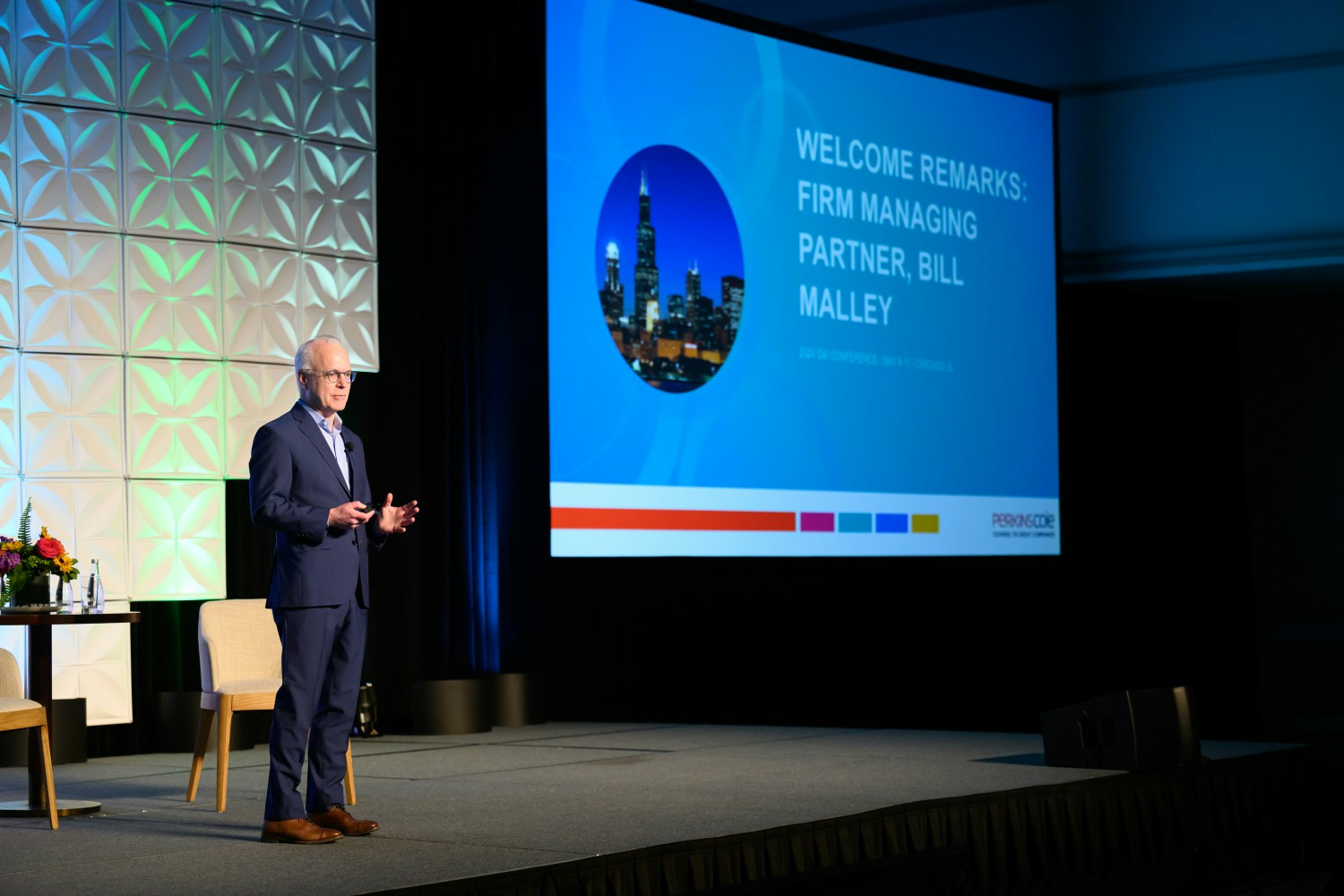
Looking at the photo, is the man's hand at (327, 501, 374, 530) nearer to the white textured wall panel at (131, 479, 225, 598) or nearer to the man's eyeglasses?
the man's eyeglasses

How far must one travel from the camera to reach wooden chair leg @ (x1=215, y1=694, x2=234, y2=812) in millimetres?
4402

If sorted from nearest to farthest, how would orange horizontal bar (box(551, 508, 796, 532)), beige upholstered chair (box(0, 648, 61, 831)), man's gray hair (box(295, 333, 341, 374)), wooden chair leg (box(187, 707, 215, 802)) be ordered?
1. man's gray hair (box(295, 333, 341, 374))
2. beige upholstered chair (box(0, 648, 61, 831))
3. wooden chair leg (box(187, 707, 215, 802))
4. orange horizontal bar (box(551, 508, 796, 532))

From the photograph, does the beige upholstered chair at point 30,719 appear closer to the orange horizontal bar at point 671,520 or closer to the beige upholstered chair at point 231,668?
the beige upholstered chair at point 231,668

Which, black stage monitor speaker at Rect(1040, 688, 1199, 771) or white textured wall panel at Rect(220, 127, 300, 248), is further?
white textured wall panel at Rect(220, 127, 300, 248)

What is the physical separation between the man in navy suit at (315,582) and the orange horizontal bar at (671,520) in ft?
8.15

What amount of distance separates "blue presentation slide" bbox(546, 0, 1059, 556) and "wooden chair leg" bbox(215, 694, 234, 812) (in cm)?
201

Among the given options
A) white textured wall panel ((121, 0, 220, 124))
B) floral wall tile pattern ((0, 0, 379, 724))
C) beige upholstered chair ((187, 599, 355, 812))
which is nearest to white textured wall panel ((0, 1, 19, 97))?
floral wall tile pattern ((0, 0, 379, 724))

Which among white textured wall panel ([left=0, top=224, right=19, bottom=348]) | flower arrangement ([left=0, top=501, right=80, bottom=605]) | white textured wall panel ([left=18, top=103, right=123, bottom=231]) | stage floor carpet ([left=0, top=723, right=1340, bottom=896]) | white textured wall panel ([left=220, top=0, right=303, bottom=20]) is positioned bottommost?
stage floor carpet ([left=0, top=723, right=1340, bottom=896])

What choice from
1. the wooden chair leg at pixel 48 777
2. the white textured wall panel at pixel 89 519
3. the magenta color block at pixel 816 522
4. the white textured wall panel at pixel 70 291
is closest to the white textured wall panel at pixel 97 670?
the white textured wall panel at pixel 89 519

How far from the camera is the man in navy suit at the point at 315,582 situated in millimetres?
3682

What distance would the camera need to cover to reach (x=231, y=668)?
185 inches

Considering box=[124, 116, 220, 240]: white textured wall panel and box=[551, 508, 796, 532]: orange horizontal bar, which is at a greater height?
box=[124, 116, 220, 240]: white textured wall panel

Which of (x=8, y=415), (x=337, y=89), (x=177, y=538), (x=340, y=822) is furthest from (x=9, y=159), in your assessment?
(x=340, y=822)

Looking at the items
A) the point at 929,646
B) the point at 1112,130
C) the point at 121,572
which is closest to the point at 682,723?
the point at 929,646
